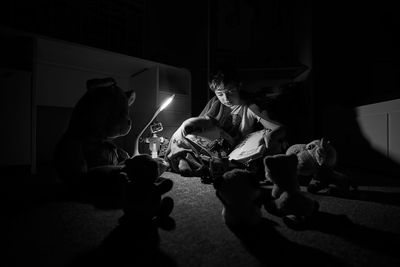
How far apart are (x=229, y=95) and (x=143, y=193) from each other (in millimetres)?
781

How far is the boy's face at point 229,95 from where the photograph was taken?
1189 millimetres

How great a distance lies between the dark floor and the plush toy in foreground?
0.08m

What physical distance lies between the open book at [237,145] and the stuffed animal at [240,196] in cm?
48

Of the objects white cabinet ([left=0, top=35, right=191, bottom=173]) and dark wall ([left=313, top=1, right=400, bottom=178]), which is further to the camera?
dark wall ([left=313, top=1, right=400, bottom=178])

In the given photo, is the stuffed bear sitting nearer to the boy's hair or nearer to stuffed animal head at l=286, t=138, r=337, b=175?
the boy's hair

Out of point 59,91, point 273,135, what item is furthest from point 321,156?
point 59,91

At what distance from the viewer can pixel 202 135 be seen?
1.30 m

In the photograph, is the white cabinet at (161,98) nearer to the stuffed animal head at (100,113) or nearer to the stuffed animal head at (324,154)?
the stuffed animal head at (100,113)

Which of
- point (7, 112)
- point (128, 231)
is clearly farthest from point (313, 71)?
point (7, 112)

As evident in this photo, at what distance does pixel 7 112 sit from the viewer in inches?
46.9

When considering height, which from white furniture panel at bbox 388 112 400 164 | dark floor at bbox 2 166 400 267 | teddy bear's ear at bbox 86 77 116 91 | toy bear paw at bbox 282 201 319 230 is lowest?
dark floor at bbox 2 166 400 267

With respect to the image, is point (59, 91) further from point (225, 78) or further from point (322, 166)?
point (322, 166)

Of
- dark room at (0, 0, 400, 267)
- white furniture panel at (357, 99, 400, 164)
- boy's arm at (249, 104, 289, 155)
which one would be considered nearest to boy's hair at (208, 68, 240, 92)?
dark room at (0, 0, 400, 267)

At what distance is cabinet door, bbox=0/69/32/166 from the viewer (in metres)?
1.19
